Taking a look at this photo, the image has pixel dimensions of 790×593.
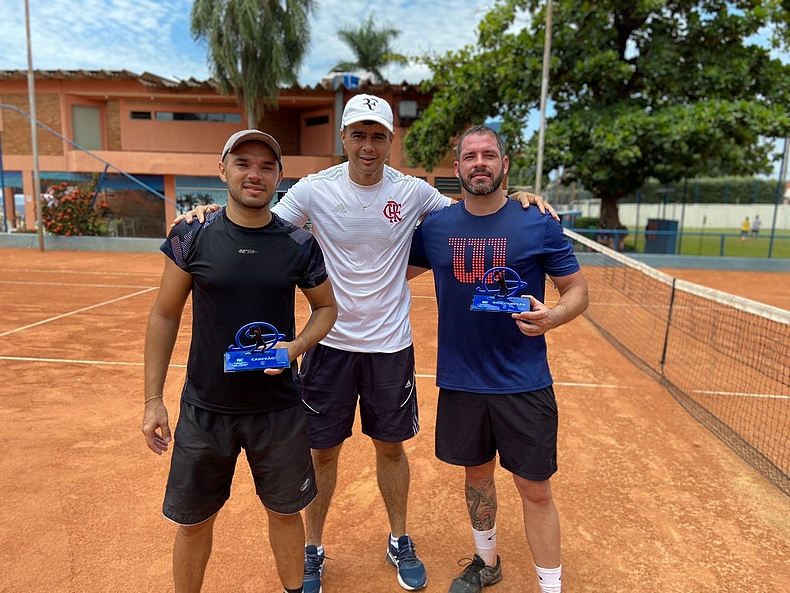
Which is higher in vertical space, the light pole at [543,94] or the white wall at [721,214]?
the light pole at [543,94]

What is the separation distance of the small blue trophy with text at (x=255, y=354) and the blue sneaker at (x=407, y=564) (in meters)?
1.57

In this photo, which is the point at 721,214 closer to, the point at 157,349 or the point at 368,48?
the point at 368,48

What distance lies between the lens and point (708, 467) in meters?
4.32

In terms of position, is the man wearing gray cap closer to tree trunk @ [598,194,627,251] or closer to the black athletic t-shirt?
the black athletic t-shirt

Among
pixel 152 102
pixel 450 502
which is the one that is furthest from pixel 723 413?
pixel 152 102

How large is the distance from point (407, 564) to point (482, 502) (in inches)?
22.0

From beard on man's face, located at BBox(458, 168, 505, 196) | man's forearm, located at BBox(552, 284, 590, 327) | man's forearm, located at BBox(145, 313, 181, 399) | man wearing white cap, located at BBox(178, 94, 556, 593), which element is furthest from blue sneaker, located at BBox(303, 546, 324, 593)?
beard on man's face, located at BBox(458, 168, 505, 196)

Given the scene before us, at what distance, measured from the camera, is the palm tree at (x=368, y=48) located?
30.9 metres

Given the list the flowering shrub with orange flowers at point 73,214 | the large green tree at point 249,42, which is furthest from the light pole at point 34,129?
the large green tree at point 249,42

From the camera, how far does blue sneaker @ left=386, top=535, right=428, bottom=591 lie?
2.91 meters

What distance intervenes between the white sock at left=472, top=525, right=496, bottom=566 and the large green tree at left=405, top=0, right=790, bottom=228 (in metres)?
15.6

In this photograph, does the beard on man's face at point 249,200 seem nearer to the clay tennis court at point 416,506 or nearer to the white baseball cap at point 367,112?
the clay tennis court at point 416,506

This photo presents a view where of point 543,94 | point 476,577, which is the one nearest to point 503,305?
point 476,577

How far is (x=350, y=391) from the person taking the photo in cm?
295
